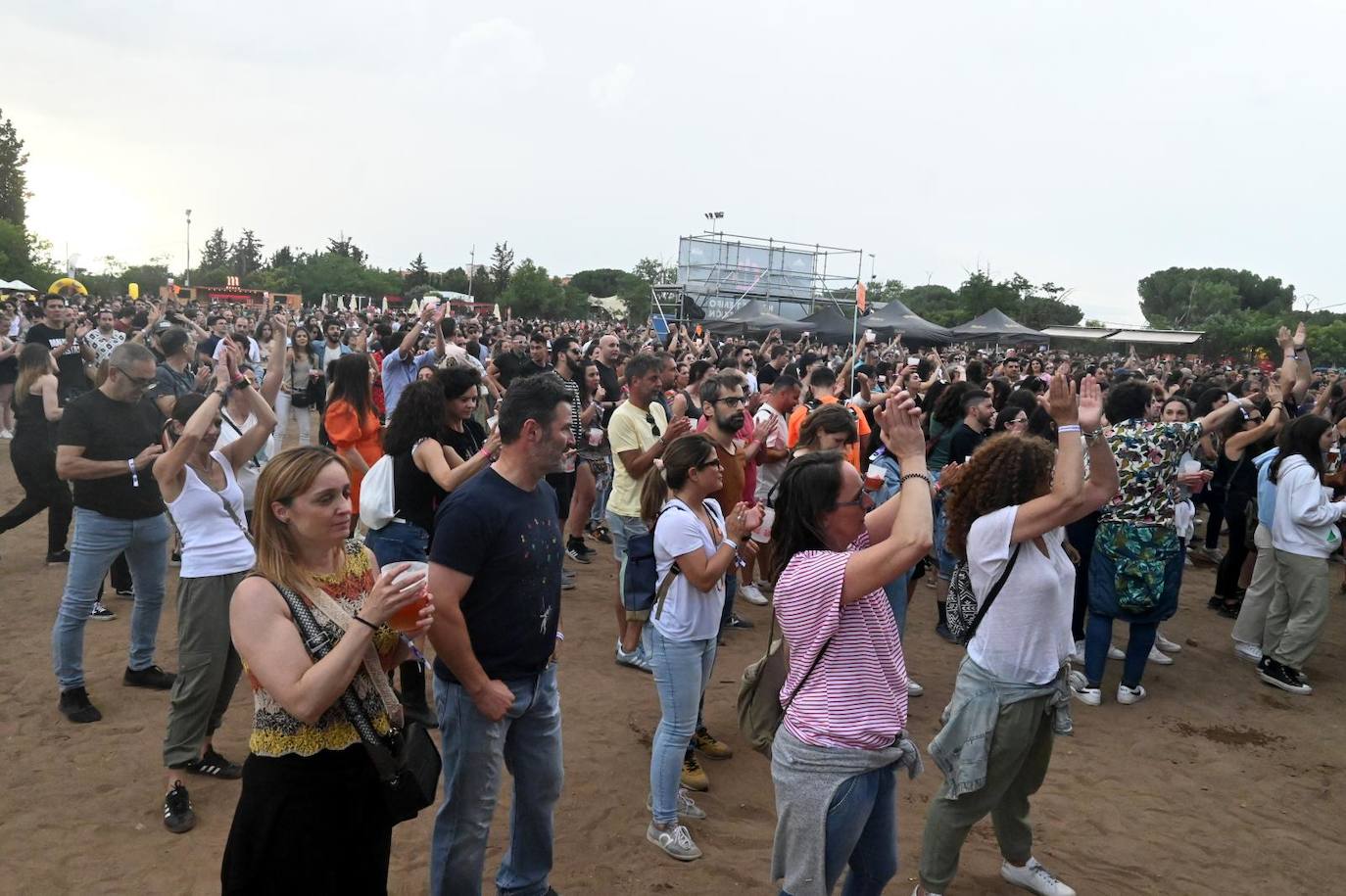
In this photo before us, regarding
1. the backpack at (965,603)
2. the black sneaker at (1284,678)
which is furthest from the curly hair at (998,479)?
the black sneaker at (1284,678)

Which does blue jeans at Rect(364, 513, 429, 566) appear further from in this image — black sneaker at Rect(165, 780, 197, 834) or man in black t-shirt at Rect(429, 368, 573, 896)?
man in black t-shirt at Rect(429, 368, 573, 896)

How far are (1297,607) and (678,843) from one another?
5.31m

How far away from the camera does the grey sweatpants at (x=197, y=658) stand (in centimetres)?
418

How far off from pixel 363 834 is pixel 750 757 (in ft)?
9.83

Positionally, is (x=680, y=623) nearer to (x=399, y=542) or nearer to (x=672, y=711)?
(x=672, y=711)

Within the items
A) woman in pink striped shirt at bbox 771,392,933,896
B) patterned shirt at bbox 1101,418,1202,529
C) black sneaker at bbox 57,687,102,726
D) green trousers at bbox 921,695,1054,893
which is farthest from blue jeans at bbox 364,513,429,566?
patterned shirt at bbox 1101,418,1202,529

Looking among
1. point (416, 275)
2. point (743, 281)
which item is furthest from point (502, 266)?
point (743, 281)

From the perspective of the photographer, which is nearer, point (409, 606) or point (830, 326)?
point (409, 606)

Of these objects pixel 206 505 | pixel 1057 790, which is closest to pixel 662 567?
pixel 206 505

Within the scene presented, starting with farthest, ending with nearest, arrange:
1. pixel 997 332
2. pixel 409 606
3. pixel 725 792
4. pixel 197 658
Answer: pixel 997 332 < pixel 725 792 < pixel 197 658 < pixel 409 606

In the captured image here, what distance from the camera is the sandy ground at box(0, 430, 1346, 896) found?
13.0 feet

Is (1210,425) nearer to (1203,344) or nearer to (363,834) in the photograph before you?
(363,834)

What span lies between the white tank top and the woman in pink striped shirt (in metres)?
2.75

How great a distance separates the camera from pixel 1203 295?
70.5m
